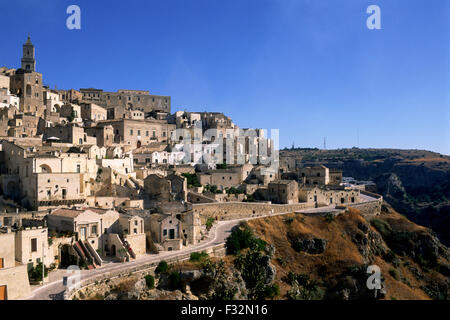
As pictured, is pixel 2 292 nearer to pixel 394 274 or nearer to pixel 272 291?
pixel 272 291

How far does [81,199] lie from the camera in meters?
34.4

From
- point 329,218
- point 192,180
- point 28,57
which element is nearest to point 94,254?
point 192,180

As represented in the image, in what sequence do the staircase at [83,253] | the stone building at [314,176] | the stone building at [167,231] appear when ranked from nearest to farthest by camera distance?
the staircase at [83,253]
the stone building at [167,231]
the stone building at [314,176]

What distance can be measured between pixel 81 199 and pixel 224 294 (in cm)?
1665

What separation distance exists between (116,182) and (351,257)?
27784 mm

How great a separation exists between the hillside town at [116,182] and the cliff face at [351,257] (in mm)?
3704

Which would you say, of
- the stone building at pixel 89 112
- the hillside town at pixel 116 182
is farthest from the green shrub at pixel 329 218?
the stone building at pixel 89 112

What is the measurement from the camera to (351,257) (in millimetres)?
40188

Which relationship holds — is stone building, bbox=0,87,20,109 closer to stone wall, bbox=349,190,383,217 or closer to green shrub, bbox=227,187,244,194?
green shrub, bbox=227,187,244,194

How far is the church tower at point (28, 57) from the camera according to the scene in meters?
59.5

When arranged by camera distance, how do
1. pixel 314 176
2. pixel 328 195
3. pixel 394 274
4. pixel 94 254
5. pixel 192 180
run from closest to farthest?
pixel 94 254, pixel 394 274, pixel 192 180, pixel 328 195, pixel 314 176

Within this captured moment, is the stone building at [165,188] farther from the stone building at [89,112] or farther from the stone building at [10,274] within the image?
the stone building at [89,112]
